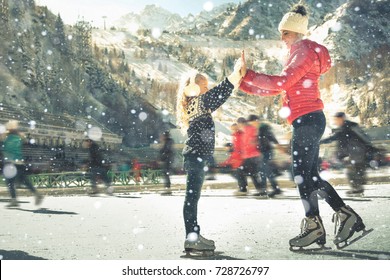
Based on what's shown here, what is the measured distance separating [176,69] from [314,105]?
83932 mm

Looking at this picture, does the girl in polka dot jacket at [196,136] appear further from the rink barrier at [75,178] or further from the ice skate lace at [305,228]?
the rink barrier at [75,178]

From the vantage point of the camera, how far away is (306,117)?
276cm

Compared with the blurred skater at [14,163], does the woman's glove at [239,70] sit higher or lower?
higher

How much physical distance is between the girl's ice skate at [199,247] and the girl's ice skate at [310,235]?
0.51m

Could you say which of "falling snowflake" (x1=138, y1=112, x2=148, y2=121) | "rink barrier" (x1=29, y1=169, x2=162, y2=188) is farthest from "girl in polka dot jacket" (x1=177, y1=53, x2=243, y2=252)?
"falling snowflake" (x1=138, y1=112, x2=148, y2=121)

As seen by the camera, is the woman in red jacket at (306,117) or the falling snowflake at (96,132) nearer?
the woman in red jacket at (306,117)

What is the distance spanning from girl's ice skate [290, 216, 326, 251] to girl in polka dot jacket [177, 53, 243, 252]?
53cm

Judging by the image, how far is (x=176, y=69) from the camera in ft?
281

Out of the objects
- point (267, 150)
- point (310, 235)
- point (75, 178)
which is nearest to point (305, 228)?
point (310, 235)

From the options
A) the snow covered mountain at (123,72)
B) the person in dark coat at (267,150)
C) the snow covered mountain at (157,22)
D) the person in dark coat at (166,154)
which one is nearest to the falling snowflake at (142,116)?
the snow covered mountain at (123,72)

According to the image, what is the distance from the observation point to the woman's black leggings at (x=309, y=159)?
9.05ft

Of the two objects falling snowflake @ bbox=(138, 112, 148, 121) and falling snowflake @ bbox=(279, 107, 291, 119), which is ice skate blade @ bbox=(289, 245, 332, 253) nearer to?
falling snowflake @ bbox=(279, 107, 291, 119)

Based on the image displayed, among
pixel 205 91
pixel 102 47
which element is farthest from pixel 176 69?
pixel 205 91
